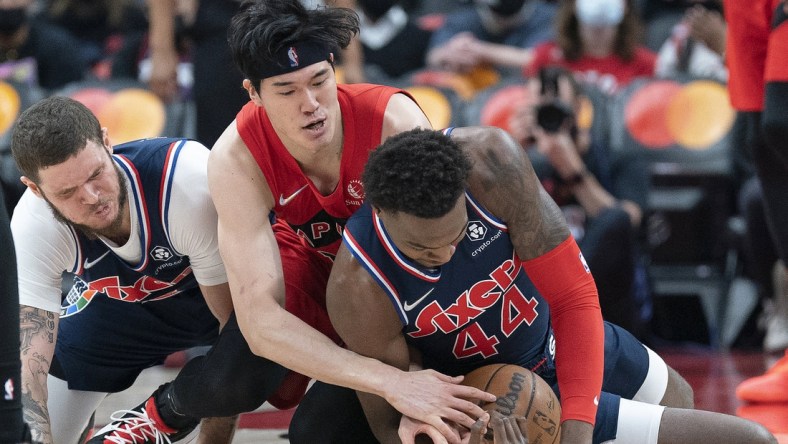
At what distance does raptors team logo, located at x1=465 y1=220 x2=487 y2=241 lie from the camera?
3170 millimetres

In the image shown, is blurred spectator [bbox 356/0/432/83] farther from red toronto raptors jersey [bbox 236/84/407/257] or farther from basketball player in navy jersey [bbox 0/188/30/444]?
basketball player in navy jersey [bbox 0/188/30/444]

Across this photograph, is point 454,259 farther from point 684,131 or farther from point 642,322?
point 684,131

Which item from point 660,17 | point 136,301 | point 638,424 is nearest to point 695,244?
point 660,17

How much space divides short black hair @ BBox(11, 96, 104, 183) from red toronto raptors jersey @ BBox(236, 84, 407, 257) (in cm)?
48

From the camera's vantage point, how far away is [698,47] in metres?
6.59

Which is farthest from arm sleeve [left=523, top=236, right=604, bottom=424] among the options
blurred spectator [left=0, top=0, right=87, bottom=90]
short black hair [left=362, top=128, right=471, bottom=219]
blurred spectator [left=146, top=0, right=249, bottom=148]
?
blurred spectator [left=0, top=0, right=87, bottom=90]

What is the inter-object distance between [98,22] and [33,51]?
48.6 inches

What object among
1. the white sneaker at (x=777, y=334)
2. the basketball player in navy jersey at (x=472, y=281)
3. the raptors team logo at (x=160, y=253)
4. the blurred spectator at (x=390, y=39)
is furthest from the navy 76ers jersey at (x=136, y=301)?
the blurred spectator at (x=390, y=39)

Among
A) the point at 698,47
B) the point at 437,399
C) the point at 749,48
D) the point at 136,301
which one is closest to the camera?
the point at 437,399

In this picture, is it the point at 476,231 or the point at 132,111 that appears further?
the point at 132,111

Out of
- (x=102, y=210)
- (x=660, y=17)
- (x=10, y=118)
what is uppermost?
(x=102, y=210)

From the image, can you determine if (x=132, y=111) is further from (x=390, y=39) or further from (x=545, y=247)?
(x=545, y=247)

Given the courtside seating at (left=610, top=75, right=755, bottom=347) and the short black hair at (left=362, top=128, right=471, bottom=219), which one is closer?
the short black hair at (left=362, top=128, right=471, bottom=219)

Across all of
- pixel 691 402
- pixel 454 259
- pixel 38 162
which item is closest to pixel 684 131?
pixel 691 402
